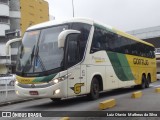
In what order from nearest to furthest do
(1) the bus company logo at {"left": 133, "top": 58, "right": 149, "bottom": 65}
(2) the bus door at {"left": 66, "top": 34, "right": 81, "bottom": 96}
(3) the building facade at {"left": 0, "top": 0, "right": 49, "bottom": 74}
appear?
(2) the bus door at {"left": 66, "top": 34, "right": 81, "bottom": 96} → (1) the bus company logo at {"left": 133, "top": 58, "right": 149, "bottom": 65} → (3) the building facade at {"left": 0, "top": 0, "right": 49, "bottom": 74}

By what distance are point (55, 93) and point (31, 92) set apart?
912 mm

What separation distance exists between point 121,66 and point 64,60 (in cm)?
649

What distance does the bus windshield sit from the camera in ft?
43.0

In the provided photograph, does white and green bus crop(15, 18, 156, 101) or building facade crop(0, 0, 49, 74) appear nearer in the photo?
white and green bus crop(15, 18, 156, 101)

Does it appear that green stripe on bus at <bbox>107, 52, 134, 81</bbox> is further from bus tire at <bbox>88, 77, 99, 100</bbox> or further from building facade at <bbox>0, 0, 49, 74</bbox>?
building facade at <bbox>0, 0, 49, 74</bbox>

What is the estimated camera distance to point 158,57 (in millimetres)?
36625

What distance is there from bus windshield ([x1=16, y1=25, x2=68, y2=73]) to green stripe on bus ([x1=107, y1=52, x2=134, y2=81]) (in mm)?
4140

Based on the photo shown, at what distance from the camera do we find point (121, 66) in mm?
18938

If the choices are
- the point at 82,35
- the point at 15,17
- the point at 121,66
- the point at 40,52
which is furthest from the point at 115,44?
the point at 15,17

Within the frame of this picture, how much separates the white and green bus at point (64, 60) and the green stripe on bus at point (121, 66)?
0.65m

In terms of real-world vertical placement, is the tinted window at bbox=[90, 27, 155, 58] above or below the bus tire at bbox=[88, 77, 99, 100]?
above

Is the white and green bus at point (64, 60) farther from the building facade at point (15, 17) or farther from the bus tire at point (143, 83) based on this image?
the building facade at point (15, 17)

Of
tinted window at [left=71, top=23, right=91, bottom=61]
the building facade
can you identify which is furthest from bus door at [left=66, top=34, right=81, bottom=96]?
the building facade

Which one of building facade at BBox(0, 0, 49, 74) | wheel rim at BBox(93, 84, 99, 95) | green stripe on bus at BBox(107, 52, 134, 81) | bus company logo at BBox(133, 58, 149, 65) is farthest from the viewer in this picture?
building facade at BBox(0, 0, 49, 74)
